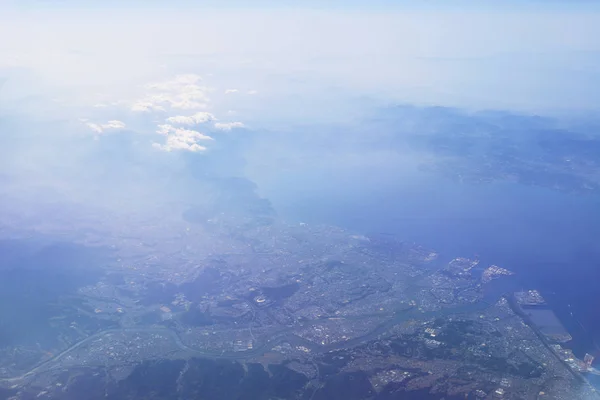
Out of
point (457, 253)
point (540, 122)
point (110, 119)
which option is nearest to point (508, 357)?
point (457, 253)

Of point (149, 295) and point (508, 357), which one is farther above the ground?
point (508, 357)

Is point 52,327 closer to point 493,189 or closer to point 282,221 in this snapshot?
point 282,221

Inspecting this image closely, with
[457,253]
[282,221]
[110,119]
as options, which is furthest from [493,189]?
[110,119]

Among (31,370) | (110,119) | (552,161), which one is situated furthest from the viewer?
A: (110,119)

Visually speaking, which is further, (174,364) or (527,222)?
(527,222)

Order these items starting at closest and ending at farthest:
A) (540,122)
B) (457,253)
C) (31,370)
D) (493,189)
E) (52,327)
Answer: (31,370) < (52,327) < (457,253) < (493,189) < (540,122)

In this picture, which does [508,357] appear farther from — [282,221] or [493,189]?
[493,189]
